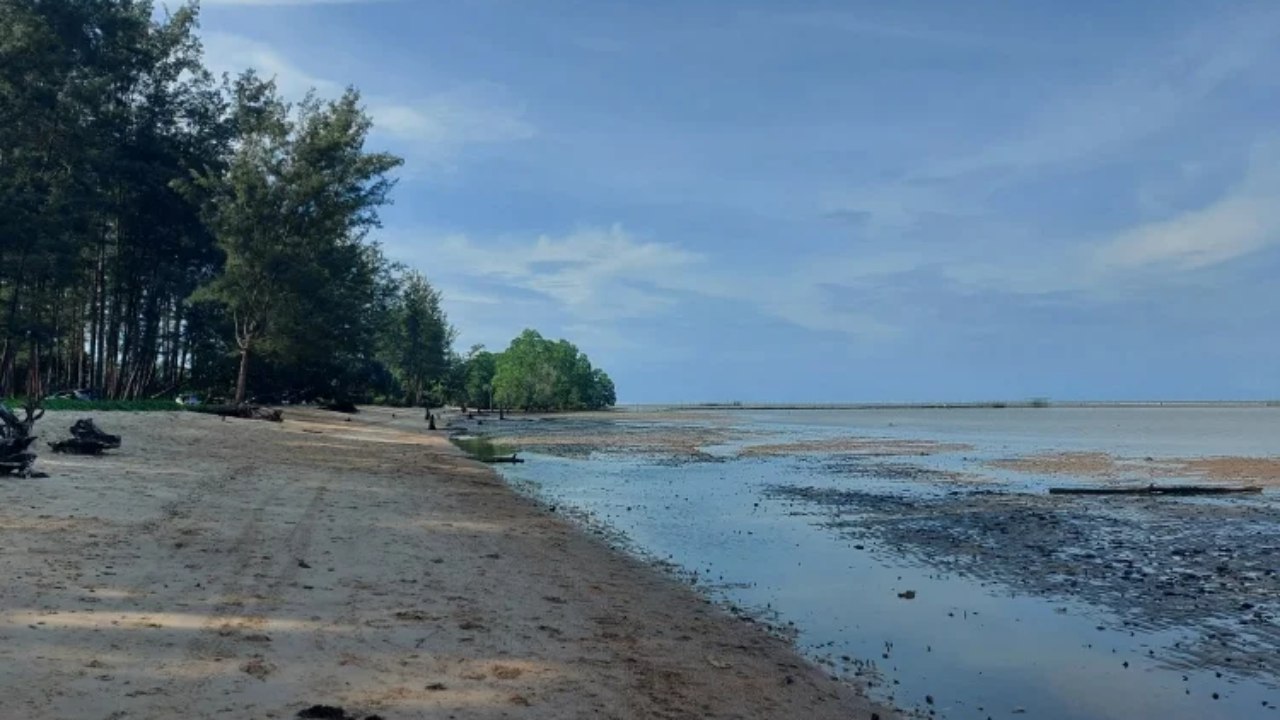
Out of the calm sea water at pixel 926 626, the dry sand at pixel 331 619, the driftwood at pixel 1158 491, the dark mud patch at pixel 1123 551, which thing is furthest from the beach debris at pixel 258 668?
the driftwood at pixel 1158 491

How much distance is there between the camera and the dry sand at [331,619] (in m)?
6.48

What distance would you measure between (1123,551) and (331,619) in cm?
1684

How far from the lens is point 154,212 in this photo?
48.3 meters

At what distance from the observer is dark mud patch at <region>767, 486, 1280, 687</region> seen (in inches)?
476

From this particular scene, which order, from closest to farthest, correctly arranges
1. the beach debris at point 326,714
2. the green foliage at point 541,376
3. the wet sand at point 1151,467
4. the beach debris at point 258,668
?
1. the beach debris at point 326,714
2. the beach debris at point 258,668
3. the wet sand at point 1151,467
4. the green foliage at point 541,376

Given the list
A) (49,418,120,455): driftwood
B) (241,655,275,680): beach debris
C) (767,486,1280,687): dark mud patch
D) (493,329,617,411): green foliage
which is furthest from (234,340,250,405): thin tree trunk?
(493,329,617,411): green foliage

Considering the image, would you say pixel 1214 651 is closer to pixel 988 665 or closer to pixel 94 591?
pixel 988 665

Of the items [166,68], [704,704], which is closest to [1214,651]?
[704,704]

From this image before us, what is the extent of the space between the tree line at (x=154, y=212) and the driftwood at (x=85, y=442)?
21.5 meters

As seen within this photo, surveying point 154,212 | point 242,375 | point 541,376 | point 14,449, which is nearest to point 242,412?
point 242,375

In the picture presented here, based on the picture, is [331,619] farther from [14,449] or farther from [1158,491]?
[1158,491]

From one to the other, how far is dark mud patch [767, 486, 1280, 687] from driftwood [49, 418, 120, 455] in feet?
57.8

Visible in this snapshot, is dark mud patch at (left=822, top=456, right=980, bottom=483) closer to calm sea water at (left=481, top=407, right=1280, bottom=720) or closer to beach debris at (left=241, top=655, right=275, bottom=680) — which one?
calm sea water at (left=481, top=407, right=1280, bottom=720)

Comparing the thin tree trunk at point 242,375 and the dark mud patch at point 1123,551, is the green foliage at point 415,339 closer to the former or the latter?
the thin tree trunk at point 242,375
